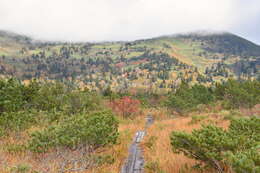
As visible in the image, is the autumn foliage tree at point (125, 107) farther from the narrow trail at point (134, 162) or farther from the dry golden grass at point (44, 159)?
the narrow trail at point (134, 162)

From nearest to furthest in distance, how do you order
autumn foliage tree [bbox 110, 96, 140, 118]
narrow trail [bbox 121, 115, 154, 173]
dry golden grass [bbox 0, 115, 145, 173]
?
dry golden grass [bbox 0, 115, 145, 173], narrow trail [bbox 121, 115, 154, 173], autumn foliage tree [bbox 110, 96, 140, 118]

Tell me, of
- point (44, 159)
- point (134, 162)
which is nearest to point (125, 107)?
point (134, 162)

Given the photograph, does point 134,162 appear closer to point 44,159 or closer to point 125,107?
point 44,159

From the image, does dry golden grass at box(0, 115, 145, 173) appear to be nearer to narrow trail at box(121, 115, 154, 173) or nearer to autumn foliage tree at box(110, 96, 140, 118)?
narrow trail at box(121, 115, 154, 173)

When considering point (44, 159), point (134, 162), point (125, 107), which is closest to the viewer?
point (44, 159)

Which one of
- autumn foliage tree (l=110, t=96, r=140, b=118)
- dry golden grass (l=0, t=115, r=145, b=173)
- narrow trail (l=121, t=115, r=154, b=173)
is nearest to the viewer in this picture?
dry golden grass (l=0, t=115, r=145, b=173)

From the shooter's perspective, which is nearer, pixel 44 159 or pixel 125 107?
pixel 44 159

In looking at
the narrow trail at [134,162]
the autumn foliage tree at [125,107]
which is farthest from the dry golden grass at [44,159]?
the autumn foliage tree at [125,107]


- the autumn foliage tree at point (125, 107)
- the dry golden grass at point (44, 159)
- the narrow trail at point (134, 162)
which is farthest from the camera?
the autumn foliage tree at point (125, 107)

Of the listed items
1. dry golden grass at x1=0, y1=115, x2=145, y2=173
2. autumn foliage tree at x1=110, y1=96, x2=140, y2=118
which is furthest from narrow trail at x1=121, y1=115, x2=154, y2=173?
autumn foliage tree at x1=110, y1=96, x2=140, y2=118

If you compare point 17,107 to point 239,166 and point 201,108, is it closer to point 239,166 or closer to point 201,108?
point 239,166

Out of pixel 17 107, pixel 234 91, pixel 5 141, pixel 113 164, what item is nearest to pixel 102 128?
pixel 113 164

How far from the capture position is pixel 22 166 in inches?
248

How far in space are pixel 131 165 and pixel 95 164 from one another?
1.35 metres
